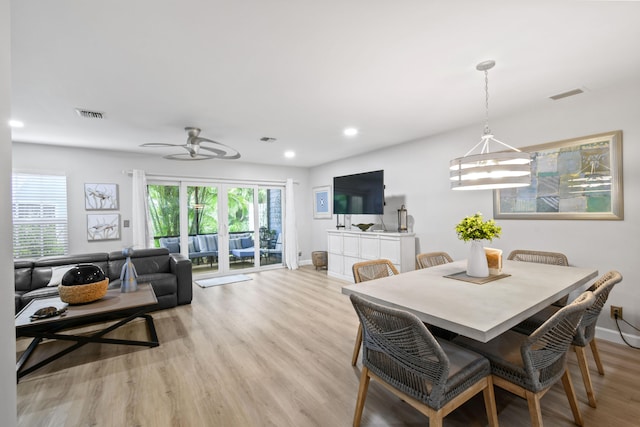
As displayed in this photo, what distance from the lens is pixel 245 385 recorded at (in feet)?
7.19

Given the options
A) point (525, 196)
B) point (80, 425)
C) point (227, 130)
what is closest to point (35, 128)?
point (227, 130)

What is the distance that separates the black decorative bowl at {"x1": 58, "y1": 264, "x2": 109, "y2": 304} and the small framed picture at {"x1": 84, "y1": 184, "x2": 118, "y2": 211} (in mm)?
2612

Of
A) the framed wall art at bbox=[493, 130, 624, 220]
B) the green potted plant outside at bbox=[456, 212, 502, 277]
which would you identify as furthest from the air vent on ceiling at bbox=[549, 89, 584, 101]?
the green potted plant outside at bbox=[456, 212, 502, 277]

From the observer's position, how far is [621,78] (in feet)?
8.26

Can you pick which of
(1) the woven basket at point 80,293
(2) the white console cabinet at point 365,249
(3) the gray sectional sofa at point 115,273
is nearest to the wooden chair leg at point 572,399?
(2) the white console cabinet at point 365,249

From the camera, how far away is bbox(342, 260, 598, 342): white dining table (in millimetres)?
1424

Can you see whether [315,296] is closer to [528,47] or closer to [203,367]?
[203,367]

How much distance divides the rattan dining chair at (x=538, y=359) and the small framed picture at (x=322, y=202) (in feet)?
16.9

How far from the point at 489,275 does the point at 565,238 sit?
4.67ft

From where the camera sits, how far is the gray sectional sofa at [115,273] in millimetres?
3455

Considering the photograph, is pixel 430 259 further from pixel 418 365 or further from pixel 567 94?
pixel 567 94

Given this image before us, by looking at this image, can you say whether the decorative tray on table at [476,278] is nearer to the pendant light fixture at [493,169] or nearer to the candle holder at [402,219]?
the pendant light fixture at [493,169]

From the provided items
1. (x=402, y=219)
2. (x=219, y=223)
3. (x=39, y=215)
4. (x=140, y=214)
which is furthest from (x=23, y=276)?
(x=402, y=219)

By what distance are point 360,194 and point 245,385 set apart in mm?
3704
